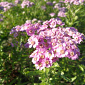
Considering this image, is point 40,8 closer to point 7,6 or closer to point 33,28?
point 7,6

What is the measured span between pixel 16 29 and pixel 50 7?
12.5ft

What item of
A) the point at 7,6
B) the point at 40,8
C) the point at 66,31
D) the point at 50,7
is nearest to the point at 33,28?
the point at 66,31

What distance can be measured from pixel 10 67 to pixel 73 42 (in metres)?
2.11

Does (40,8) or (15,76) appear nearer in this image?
(15,76)

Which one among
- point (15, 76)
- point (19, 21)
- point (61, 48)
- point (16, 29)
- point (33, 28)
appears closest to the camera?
point (61, 48)

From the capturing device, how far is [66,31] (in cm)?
198

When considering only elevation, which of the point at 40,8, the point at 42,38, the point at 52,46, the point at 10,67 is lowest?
the point at 10,67

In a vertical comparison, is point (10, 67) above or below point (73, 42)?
below

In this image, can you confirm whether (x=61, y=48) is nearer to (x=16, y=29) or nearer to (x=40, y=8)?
(x=16, y=29)

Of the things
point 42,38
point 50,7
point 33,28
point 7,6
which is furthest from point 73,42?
point 50,7

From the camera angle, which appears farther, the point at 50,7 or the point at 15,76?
the point at 50,7

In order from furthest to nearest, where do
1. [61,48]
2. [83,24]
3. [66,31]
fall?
[83,24]
[66,31]
[61,48]

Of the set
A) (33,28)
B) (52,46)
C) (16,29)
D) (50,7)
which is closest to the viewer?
(52,46)

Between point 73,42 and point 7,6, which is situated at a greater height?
point 7,6
